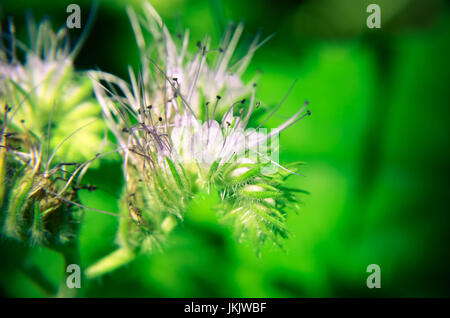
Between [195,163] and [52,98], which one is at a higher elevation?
[52,98]

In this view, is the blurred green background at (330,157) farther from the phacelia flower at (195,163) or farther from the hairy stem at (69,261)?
the phacelia flower at (195,163)

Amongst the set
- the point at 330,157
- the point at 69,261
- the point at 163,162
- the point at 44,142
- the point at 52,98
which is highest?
the point at 52,98

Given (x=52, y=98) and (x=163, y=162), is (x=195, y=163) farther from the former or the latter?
(x=52, y=98)

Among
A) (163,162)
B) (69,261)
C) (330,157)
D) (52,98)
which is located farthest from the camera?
(330,157)

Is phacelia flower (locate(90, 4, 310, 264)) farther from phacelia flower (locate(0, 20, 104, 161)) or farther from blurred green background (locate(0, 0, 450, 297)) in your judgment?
blurred green background (locate(0, 0, 450, 297))

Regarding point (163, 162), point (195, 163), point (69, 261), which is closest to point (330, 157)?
point (195, 163)

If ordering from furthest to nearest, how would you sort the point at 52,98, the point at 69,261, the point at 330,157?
the point at 330,157 < the point at 52,98 < the point at 69,261

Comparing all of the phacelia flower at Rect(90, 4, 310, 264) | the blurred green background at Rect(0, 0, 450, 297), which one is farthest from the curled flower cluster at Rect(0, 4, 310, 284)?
the blurred green background at Rect(0, 0, 450, 297)

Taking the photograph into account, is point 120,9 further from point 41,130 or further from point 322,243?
point 322,243
